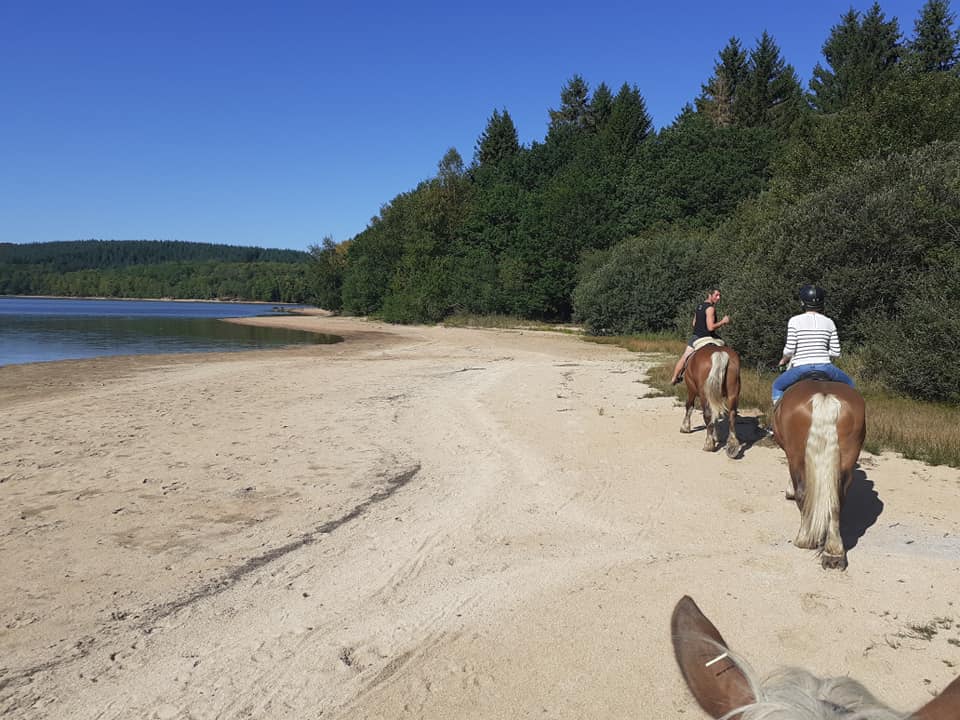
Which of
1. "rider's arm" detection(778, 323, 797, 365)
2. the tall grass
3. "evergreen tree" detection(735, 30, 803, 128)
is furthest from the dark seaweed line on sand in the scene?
"evergreen tree" detection(735, 30, 803, 128)

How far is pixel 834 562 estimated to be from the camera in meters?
5.39

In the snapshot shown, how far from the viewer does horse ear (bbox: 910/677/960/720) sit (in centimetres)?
144

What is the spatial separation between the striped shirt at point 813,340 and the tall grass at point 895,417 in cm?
334

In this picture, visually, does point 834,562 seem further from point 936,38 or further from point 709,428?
point 936,38

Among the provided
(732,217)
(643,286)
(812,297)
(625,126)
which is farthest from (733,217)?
(812,297)

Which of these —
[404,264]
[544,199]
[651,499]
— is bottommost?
[651,499]

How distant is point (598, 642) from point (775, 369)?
15145mm

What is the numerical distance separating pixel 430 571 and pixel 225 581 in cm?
174

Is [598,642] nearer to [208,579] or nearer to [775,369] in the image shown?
[208,579]

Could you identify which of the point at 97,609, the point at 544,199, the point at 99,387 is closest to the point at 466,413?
the point at 97,609

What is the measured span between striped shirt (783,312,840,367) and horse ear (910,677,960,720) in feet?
19.9

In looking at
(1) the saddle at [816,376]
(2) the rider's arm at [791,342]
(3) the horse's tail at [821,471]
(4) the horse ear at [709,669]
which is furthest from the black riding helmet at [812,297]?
(4) the horse ear at [709,669]

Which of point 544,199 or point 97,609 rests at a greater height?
point 544,199

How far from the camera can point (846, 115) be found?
2548 cm
